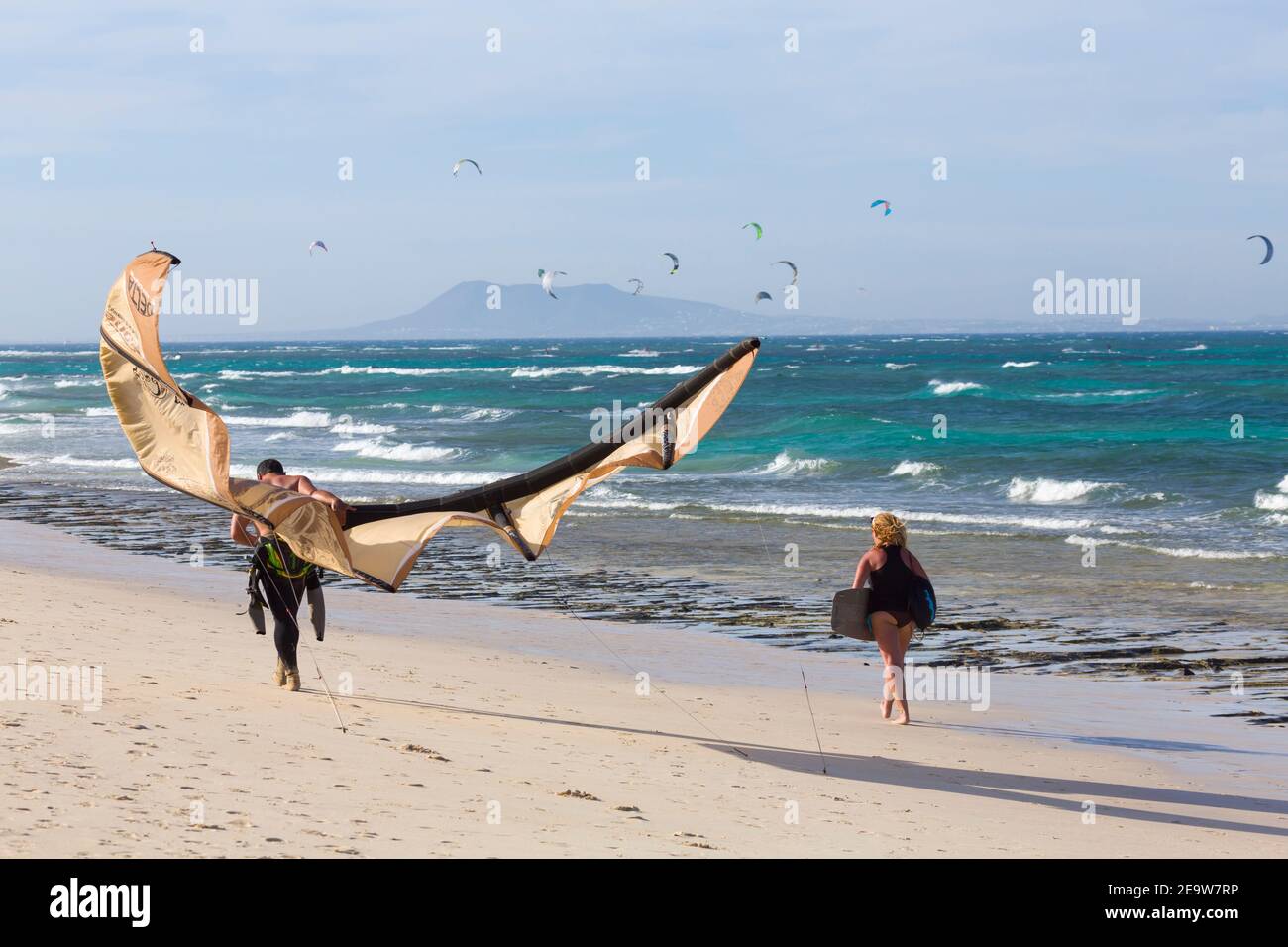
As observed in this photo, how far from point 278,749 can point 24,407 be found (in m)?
52.6

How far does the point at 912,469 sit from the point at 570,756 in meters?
22.3

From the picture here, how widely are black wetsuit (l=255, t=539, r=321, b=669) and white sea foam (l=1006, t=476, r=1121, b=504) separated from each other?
18.7 metres

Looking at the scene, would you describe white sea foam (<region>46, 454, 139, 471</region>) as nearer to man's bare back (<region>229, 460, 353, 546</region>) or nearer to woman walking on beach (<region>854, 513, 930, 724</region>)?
man's bare back (<region>229, 460, 353, 546</region>)

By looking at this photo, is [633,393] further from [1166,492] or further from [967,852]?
[967,852]

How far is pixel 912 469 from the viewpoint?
28.5 meters

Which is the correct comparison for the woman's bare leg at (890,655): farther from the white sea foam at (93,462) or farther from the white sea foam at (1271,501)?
the white sea foam at (93,462)

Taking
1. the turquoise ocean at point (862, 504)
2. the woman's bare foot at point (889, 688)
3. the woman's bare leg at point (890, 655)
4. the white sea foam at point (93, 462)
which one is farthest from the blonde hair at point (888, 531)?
the white sea foam at point (93, 462)

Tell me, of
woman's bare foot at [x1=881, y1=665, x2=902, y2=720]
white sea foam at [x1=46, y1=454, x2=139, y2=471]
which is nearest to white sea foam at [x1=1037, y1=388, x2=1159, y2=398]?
white sea foam at [x1=46, y1=454, x2=139, y2=471]

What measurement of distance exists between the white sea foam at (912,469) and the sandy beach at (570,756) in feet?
57.0

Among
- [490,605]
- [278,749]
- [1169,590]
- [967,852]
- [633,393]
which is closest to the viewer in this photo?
[967,852]

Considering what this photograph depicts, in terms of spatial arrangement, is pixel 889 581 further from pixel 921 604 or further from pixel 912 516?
pixel 912 516

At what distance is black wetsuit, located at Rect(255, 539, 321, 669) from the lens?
7977 mm
